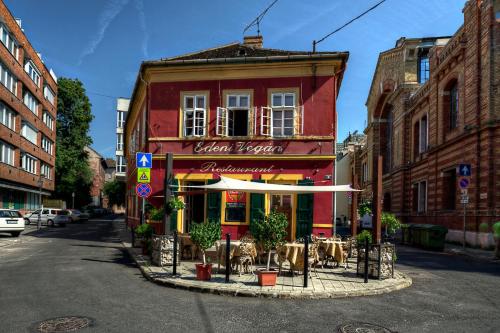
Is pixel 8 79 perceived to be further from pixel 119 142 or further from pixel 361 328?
pixel 361 328

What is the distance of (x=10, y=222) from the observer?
2245 centimetres

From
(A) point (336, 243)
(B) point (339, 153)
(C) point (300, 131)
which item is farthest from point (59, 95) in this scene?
(A) point (336, 243)

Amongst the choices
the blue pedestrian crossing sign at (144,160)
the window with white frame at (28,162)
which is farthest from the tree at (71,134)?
the blue pedestrian crossing sign at (144,160)

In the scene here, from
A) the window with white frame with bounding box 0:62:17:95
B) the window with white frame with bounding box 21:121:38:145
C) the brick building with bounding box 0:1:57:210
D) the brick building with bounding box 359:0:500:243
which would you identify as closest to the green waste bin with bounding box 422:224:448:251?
the brick building with bounding box 359:0:500:243

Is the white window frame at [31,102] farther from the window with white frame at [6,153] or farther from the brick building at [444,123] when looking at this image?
the brick building at [444,123]

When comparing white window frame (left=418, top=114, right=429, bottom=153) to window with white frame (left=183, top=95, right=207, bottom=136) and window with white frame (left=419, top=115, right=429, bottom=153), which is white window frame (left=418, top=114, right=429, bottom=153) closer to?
window with white frame (left=419, top=115, right=429, bottom=153)

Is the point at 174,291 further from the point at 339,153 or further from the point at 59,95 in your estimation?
the point at 339,153

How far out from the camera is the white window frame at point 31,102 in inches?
1520

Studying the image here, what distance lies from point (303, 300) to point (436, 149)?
21.5 m

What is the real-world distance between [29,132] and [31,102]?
3001 millimetres

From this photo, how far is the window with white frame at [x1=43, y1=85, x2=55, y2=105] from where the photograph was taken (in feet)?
147

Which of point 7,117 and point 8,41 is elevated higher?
point 8,41

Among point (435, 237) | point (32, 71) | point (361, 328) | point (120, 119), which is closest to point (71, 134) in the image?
point (120, 119)

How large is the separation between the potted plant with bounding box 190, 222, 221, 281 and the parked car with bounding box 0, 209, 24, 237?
16972mm
